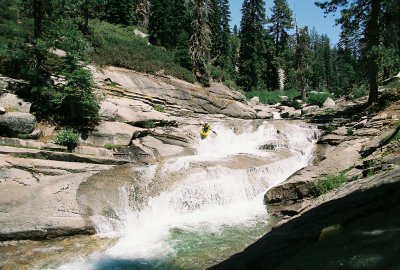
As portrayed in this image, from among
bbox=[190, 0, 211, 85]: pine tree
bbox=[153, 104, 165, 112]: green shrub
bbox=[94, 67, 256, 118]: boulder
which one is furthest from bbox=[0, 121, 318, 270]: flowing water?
bbox=[190, 0, 211, 85]: pine tree

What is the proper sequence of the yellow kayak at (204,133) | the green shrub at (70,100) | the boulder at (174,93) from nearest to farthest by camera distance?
Result: the green shrub at (70,100)
the yellow kayak at (204,133)
the boulder at (174,93)

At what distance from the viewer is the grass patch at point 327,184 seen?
11.5 meters

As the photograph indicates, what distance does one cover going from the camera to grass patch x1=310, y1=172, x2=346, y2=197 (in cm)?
1152

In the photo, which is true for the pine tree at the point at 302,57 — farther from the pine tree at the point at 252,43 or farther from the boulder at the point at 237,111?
the boulder at the point at 237,111

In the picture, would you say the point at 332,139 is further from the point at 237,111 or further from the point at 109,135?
the point at 237,111

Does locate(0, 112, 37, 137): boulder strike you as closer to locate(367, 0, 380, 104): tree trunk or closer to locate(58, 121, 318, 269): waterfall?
locate(58, 121, 318, 269): waterfall

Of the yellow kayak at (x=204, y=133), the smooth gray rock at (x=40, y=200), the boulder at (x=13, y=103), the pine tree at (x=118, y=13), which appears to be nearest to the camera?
the smooth gray rock at (x=40, y=200)

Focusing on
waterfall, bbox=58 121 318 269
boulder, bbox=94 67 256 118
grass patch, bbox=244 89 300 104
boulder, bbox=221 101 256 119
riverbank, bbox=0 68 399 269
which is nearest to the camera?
riverbank, bbox=0 68 399 269

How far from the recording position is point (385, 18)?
20.2 metres

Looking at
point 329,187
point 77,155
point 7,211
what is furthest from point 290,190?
point 7,211

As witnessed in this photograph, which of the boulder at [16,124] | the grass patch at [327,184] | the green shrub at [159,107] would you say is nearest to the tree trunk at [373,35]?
the grass patch at [327,184]

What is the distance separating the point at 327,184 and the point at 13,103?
14138mm

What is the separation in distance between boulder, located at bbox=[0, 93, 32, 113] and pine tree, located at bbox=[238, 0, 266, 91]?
4249cm

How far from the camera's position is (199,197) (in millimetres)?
13758
